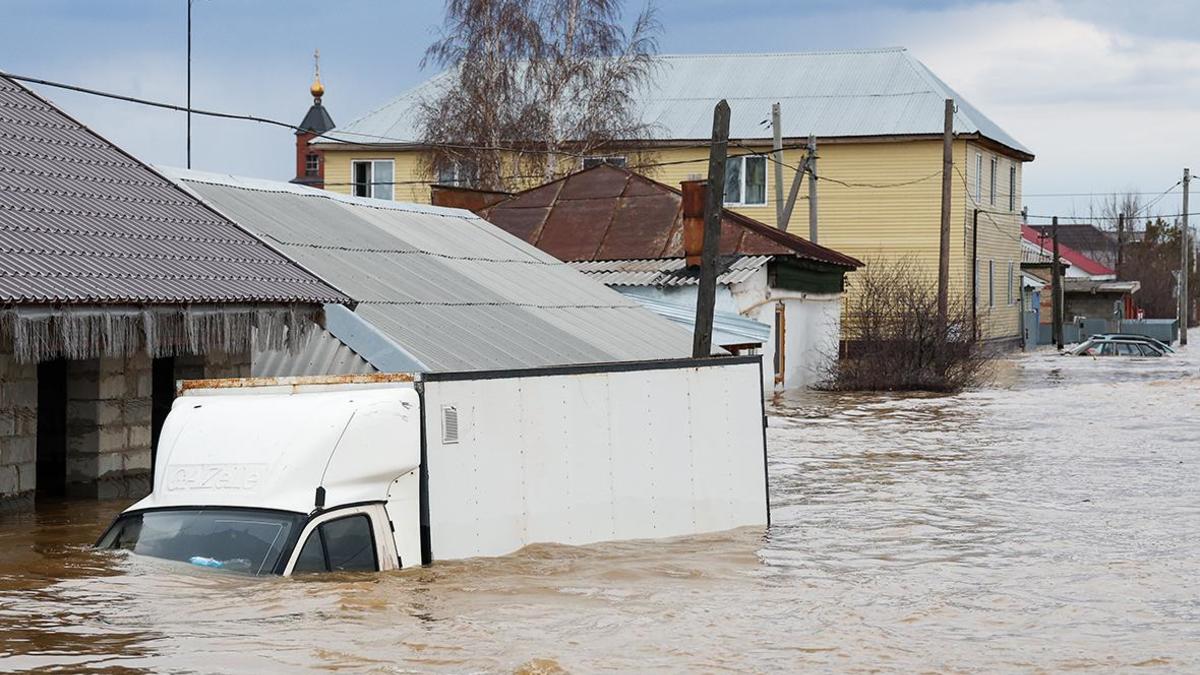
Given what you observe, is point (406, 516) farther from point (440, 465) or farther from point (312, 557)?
point (312, 557)

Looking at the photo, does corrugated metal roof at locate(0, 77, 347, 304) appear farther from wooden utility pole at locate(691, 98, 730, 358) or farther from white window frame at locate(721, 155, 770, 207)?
white window frame at locate(721, 155, 770, 207)

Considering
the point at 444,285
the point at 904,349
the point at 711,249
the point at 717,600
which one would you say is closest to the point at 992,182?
the point at 904,349

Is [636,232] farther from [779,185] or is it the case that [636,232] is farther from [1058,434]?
[1058,434]

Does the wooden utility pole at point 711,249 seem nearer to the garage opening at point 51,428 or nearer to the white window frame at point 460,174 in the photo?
the garage opening at point 51,428

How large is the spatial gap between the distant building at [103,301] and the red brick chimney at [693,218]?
56.1 ft

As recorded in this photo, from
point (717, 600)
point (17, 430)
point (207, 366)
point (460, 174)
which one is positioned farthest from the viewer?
point (460, 174)

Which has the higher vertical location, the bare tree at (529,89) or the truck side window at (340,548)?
the bare tree at (529,89)

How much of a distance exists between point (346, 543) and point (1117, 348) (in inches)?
2022

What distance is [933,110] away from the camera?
50.1 m

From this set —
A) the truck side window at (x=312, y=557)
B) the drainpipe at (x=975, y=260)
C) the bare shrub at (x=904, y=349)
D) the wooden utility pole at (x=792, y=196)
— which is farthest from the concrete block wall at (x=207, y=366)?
the drainpipe at (x=975, y=260)

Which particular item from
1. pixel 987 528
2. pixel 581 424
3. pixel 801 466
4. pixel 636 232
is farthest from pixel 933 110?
pixel 581 424

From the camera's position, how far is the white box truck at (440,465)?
37.4 ft

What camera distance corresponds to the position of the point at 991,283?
181 ft

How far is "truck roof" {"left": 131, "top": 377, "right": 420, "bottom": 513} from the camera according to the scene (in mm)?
11375
